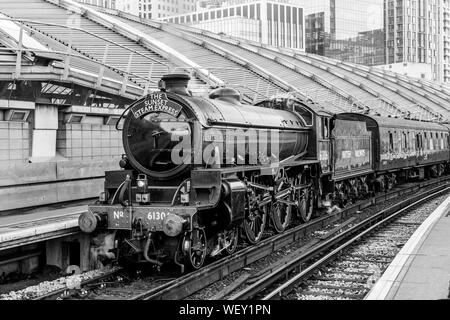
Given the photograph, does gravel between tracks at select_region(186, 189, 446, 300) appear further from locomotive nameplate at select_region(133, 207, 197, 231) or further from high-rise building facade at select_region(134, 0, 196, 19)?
high-rise building facade at select_region(134, 0, 196, 19)

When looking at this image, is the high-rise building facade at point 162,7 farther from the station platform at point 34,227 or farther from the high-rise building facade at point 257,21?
the station platform at point 34,227

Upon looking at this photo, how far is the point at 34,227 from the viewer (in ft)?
35.6

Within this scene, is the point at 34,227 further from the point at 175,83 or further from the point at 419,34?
the point at 419,34

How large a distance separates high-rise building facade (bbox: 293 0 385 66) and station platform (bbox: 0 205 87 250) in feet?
442

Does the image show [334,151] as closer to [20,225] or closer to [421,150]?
[20,225]

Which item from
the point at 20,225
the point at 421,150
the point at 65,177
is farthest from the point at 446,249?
the point at 421,150

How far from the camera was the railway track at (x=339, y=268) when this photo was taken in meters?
9.23

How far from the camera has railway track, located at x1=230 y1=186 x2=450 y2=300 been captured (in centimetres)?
923

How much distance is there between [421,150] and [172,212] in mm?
22984

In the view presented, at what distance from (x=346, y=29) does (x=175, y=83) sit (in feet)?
466

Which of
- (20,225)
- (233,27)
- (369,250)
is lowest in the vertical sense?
(369,250)

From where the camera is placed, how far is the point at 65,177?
602 inches

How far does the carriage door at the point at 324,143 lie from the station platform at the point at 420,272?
4141mm

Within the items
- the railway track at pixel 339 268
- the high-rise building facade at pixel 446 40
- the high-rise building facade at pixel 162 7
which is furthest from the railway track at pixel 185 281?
Answer: the high-rise building facade at pixel 446 40
